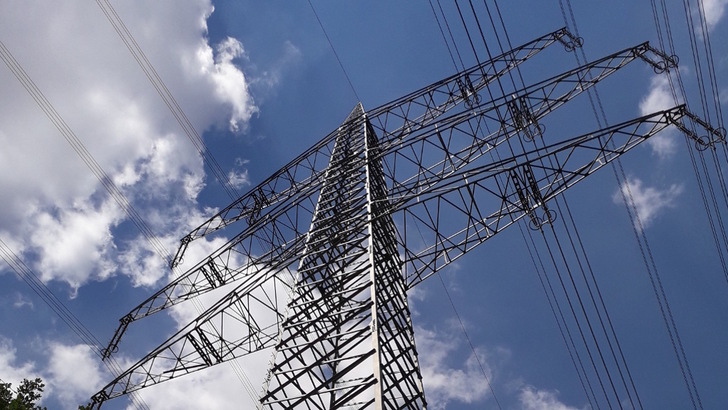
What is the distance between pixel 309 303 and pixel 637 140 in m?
8.58

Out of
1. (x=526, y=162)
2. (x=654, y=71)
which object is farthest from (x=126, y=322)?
(x=654, y=71)

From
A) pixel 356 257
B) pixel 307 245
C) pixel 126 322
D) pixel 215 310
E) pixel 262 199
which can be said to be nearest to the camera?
pixel 356 257

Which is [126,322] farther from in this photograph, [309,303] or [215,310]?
[309,303]

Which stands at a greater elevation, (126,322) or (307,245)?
(126,322)

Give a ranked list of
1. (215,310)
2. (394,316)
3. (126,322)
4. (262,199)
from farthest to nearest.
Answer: (262,199) < (126,322) < (215,310) < (394,316)

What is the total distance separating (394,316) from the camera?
33.7 ft

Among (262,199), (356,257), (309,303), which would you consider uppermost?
(262,199)

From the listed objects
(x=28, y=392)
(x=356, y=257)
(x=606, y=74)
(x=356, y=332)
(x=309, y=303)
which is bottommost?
(x=356, y=332)

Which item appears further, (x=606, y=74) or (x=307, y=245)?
(x=606, y=74)

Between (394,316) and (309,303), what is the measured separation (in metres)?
1.81

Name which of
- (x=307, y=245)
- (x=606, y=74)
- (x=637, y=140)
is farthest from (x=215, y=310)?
(x=606, y=74)

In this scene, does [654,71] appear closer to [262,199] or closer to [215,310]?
[262,199]

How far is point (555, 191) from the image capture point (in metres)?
12.7

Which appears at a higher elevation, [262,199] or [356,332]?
[262,199]
